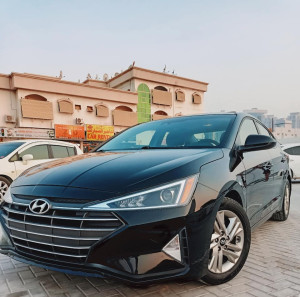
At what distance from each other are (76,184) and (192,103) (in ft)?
103

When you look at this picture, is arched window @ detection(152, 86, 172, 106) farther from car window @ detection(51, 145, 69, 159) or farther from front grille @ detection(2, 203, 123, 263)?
front grille @ detection(2, 203, 123, 263)

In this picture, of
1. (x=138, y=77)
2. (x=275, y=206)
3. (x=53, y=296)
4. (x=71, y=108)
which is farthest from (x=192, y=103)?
(x=53, y=296)

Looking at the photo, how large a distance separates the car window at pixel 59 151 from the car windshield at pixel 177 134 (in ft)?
15.1

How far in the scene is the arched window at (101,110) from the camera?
84.1 feet

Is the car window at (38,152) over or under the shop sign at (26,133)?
under

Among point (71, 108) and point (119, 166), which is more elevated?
point (71, 108)

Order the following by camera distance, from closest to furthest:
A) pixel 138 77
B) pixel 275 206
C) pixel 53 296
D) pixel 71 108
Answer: pixel 53 296
pixel 275 206
pixel 71 108
pixel 138 77

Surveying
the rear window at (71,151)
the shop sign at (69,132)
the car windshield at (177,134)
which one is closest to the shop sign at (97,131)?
the shop sign at (69,132)

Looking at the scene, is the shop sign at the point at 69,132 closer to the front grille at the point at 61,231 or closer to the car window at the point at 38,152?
the car window at the point at 38,152

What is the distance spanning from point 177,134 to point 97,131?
22.9 m

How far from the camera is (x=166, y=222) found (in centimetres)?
179

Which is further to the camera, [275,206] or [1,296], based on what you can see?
[275,206]

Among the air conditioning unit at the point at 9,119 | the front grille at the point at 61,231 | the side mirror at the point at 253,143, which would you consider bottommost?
the front grille at the point at 61,231

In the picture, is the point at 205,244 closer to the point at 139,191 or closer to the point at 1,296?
the point at 139,191
